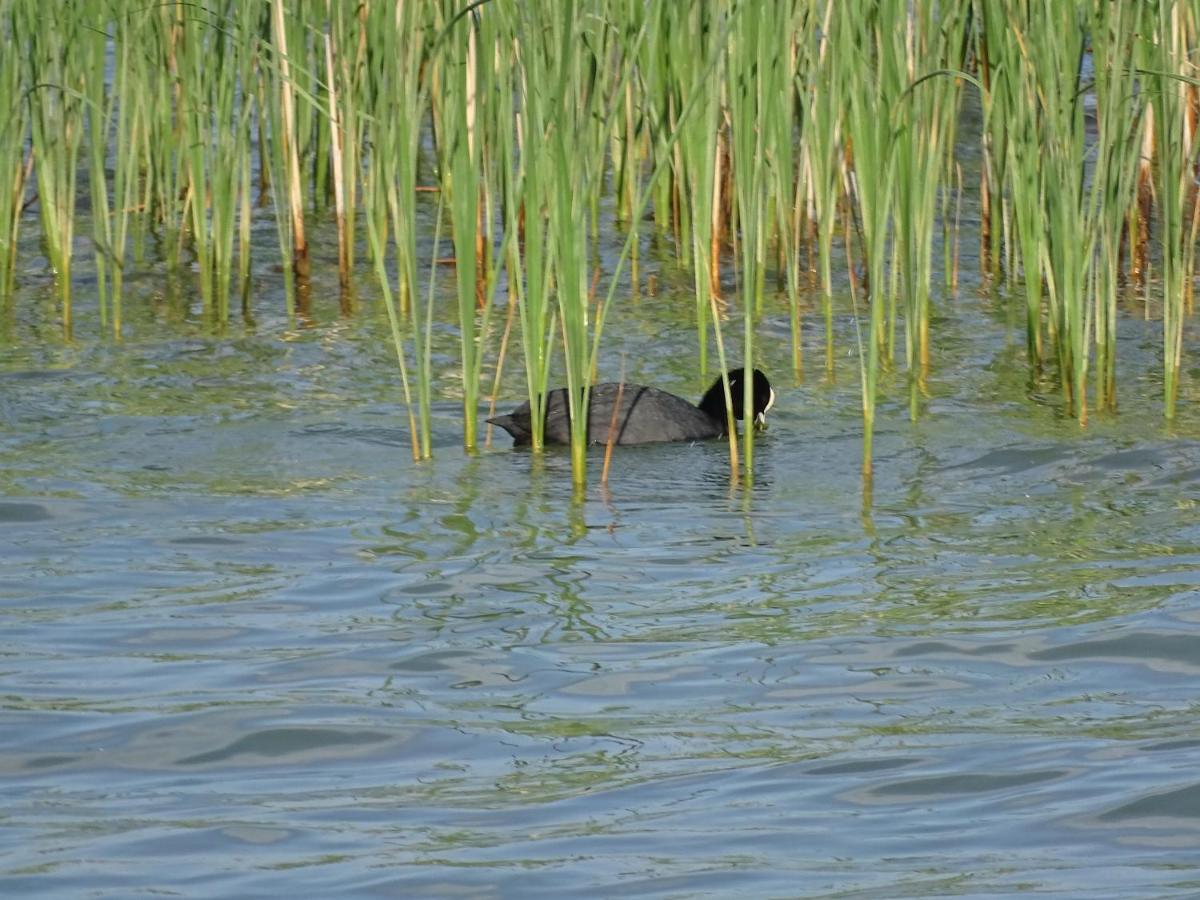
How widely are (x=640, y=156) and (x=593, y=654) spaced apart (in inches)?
162

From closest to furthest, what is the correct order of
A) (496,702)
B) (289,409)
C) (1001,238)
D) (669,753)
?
(669,753) → (496,702) → (289,409) → (1001,238)

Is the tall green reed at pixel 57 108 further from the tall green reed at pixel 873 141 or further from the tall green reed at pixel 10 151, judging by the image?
the tall green reed at pixel 873 141

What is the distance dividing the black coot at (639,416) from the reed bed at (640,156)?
0.21m

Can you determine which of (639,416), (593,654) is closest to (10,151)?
(639,416)

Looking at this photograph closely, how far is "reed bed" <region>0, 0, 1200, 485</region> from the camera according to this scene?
17.9 ft

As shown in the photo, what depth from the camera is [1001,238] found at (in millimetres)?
9953

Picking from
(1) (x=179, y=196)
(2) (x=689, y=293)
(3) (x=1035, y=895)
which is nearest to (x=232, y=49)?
(1) (x=179, y=196)

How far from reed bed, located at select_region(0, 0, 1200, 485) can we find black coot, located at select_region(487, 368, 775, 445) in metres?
0.21

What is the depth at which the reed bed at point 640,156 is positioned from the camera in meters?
5.45

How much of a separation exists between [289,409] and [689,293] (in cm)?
259

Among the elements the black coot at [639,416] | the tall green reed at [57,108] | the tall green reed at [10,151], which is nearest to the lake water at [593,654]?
A: the black coot at [639,416]

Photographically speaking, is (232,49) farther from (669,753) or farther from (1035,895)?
(1035,895)

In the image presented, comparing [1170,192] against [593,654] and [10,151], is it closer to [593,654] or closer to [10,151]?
[593,654]

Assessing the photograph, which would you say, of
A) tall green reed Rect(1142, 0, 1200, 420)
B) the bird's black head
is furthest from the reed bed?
the bird's black head
